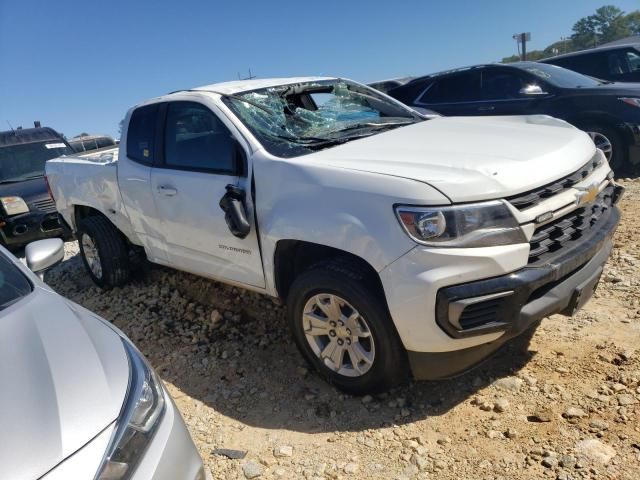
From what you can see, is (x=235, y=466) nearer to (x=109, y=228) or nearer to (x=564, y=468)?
(x=564, y=468)

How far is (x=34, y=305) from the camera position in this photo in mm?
2234

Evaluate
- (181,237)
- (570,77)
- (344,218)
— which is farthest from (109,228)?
(570,77)

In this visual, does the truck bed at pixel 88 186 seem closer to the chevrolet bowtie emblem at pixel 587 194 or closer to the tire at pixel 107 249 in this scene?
the tire at pixel 107 249

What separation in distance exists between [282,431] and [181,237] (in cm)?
160

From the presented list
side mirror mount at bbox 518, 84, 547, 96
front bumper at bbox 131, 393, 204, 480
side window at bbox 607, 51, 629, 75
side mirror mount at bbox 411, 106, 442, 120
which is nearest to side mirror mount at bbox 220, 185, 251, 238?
front bumper at bbox 131, 393, 204, 480

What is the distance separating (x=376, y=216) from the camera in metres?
2.47

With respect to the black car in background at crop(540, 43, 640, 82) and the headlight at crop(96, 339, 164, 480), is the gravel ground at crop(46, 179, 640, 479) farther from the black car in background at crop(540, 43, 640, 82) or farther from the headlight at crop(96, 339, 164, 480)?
the black car in background at crop(540, 43, 640, 82)

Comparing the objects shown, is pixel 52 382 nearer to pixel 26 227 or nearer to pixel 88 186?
pixel 88 186

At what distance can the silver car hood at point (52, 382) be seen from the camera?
1483 mm

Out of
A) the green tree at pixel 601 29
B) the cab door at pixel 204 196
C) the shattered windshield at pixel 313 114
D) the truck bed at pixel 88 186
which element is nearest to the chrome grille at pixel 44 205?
the truck bed at pixel 88 186

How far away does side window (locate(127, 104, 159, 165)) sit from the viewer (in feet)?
13.2

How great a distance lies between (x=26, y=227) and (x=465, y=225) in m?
7.09

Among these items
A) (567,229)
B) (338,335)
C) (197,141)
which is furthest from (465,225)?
(197,141)

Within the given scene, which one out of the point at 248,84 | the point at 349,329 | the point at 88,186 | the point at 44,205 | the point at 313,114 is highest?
the point at 248,84
